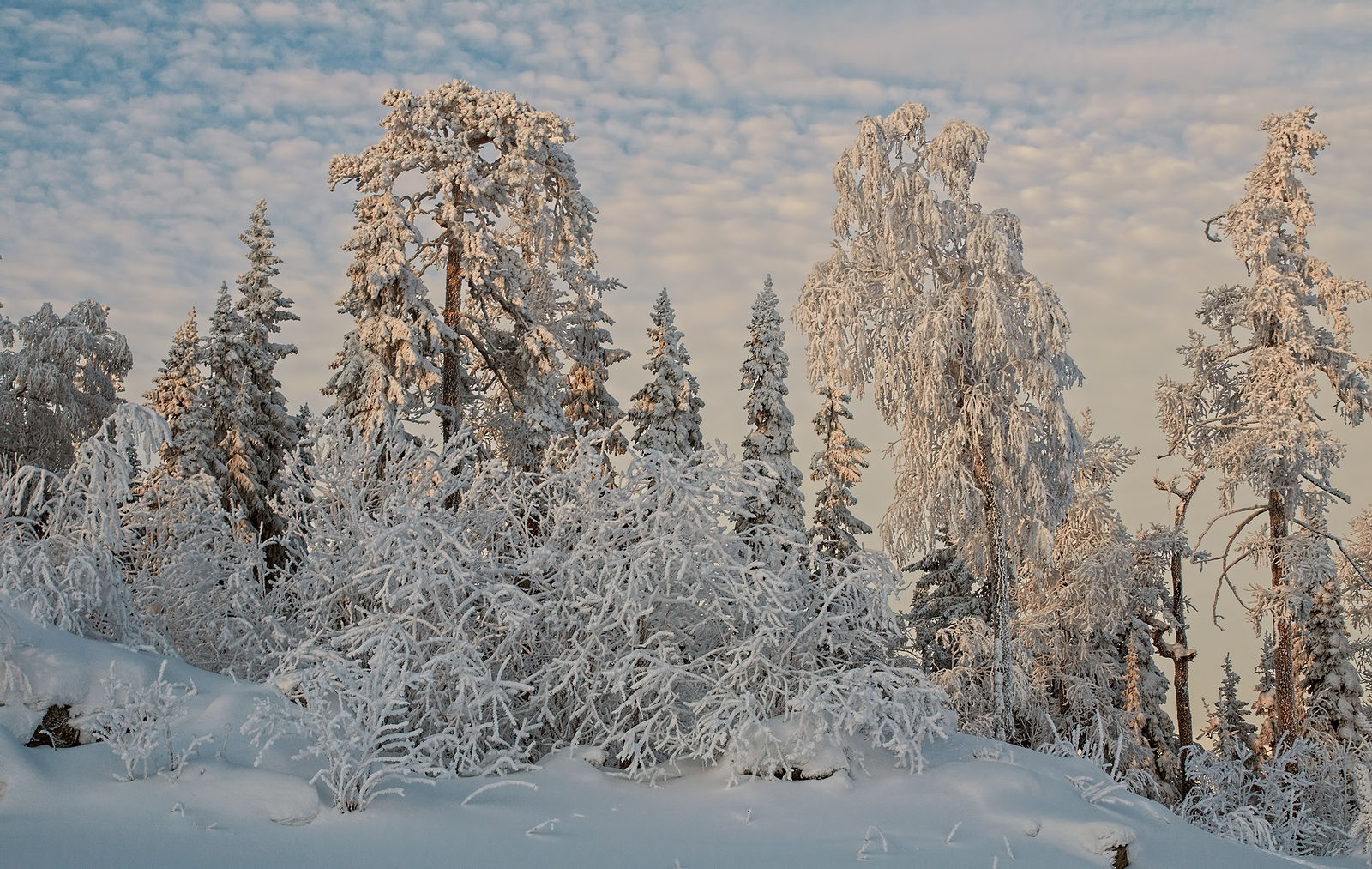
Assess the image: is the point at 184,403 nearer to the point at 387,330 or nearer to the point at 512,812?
the point at 387,330

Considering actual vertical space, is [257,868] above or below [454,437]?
below

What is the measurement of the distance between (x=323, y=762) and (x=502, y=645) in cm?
194

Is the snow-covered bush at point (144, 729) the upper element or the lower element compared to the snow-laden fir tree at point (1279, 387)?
lower

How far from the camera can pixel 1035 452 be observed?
17.5 metres

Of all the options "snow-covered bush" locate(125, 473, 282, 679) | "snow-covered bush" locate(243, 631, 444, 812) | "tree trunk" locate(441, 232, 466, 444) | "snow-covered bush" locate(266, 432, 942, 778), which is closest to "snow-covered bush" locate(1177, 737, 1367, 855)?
"snow-covered bush" locate(266, 432, 942, 778)

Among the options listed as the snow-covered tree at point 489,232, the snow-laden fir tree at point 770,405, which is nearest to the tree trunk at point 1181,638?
the snow-laden fir tree at point 770,405

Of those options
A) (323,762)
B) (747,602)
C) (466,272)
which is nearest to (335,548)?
(323,762)

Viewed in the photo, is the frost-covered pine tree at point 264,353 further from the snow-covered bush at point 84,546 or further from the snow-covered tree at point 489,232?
the snow-covered bush at point 84,546

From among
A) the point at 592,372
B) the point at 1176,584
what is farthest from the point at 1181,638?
the point at 592,372

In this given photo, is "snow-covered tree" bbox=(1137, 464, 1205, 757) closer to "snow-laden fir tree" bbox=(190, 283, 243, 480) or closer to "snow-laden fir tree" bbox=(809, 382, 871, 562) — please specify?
"snow-laden fir tree" bbox=(809, 382, 871, 562)

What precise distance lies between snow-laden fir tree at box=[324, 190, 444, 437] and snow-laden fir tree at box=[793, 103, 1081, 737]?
637 cm

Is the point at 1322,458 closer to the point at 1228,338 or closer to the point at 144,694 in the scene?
the point at 1228,338

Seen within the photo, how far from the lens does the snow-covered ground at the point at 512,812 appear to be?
610 centimetres

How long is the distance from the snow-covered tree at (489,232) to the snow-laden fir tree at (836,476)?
8.37 meters
